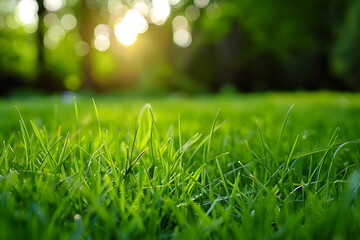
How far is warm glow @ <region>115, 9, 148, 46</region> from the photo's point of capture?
21.0m

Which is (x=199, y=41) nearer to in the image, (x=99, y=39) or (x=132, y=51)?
(x=132, y=51)

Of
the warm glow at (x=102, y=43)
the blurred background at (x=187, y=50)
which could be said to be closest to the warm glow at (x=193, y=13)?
the blurred background at (x=187, y=50)

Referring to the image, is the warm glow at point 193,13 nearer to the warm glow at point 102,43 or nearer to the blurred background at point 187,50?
the blurred background at point 187,50

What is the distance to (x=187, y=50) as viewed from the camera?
19.1 m

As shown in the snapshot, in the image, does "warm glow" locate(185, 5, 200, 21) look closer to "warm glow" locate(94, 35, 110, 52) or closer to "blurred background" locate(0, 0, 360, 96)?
"blurred background" locate(0, 0, 360, 96)

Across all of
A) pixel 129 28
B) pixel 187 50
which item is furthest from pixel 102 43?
pixel 187 50

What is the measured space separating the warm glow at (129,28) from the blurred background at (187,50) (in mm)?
73

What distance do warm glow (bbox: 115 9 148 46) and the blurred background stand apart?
73 millimetres

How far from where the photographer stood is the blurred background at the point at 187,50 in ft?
40.8

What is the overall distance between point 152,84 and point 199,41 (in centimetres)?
394

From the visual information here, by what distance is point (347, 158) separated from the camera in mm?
1281

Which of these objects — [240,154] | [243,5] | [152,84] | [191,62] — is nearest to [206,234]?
[240,154]

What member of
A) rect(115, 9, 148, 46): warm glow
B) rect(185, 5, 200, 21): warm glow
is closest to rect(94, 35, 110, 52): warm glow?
rect(115, 9, 148, 46): warm glow

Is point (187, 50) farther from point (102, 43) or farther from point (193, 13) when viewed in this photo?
point (102, 43)
